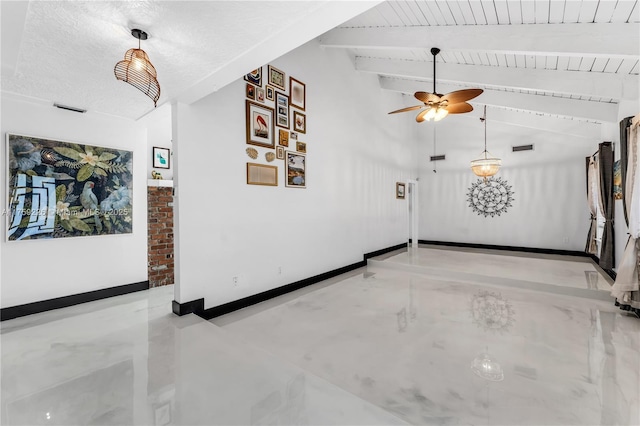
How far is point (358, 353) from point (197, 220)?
2377 millimetres

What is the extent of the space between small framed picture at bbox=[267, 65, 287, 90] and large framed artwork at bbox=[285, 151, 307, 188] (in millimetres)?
1022

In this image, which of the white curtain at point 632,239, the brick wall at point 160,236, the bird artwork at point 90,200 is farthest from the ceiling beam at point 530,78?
the bird artwork at point 90,200

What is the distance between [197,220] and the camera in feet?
11.6

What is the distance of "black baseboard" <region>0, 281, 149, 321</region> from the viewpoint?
3.38 meters

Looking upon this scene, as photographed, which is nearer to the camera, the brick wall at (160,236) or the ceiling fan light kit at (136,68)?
the ceiling fan light kit at (136,68)

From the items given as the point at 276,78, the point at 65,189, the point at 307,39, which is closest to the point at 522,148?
the point at 276,78

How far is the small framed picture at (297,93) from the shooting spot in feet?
15.3

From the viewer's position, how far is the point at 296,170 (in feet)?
15.6

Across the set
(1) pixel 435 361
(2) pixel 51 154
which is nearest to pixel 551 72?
(1) pixel 435 361

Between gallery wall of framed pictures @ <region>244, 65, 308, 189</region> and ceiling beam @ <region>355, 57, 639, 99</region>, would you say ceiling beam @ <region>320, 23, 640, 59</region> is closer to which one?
ceiling beam @ <region>355, 57, 639, 99</region>

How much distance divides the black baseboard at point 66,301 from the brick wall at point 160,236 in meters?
0.26

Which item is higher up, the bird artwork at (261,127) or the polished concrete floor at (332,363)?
the bird artwork at (261,127)

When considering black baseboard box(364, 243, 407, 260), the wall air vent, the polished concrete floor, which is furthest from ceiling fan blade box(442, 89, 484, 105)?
the wall air vent

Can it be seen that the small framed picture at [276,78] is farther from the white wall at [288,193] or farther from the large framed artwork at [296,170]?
the large framed artwork at [296,170]
